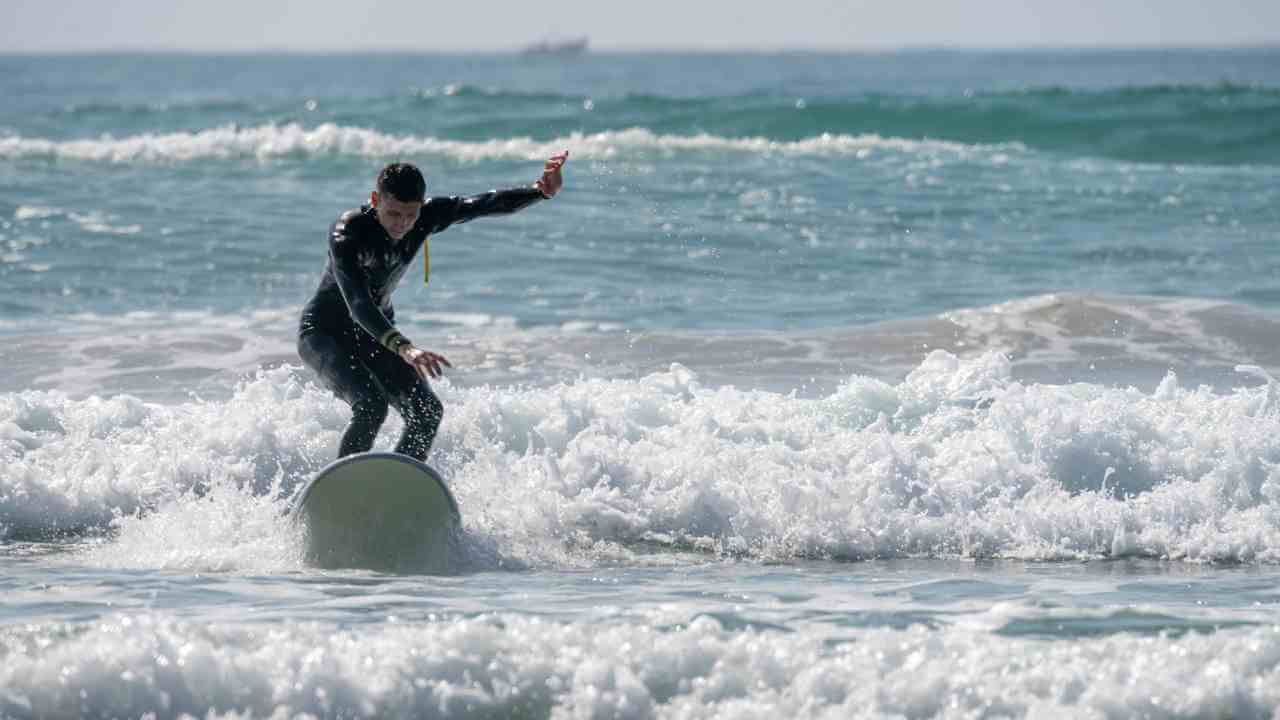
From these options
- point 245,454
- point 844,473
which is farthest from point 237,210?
point 844,473

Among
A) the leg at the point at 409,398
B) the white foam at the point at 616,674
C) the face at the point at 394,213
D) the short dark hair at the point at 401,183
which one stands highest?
the short dark hair at the point at 401,183

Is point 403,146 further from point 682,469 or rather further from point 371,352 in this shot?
Answer: point 371,352

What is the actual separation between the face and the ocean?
149cm

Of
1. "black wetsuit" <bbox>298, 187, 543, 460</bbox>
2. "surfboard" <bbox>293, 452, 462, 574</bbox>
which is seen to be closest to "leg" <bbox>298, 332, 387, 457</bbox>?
"black wetsuit" <bbox>298, 187, 543, 460</bbox>

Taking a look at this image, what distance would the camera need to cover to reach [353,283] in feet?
19.9

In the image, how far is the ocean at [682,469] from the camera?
5012mm

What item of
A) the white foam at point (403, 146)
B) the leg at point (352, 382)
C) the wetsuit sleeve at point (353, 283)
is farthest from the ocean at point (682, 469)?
the white foam at point (403, 146)

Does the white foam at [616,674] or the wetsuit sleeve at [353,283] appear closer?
the white foam at [616,674]

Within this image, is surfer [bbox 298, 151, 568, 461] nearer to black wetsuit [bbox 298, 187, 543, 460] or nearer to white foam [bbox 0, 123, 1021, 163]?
black wetsuit [bbox 298, 187, 543, 460]

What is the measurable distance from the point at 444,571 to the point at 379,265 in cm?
138

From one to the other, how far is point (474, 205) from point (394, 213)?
0.61 metres

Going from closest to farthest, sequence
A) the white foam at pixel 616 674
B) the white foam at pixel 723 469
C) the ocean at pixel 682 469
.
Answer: the white foam at pixel 616 674, the ocean at pixel 682 469, the white foam at pixel 723 469

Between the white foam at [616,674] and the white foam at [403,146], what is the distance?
2241 cm

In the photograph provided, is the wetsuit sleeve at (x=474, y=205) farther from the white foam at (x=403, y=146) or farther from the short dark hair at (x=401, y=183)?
the white foam at (x=403, y=146)
